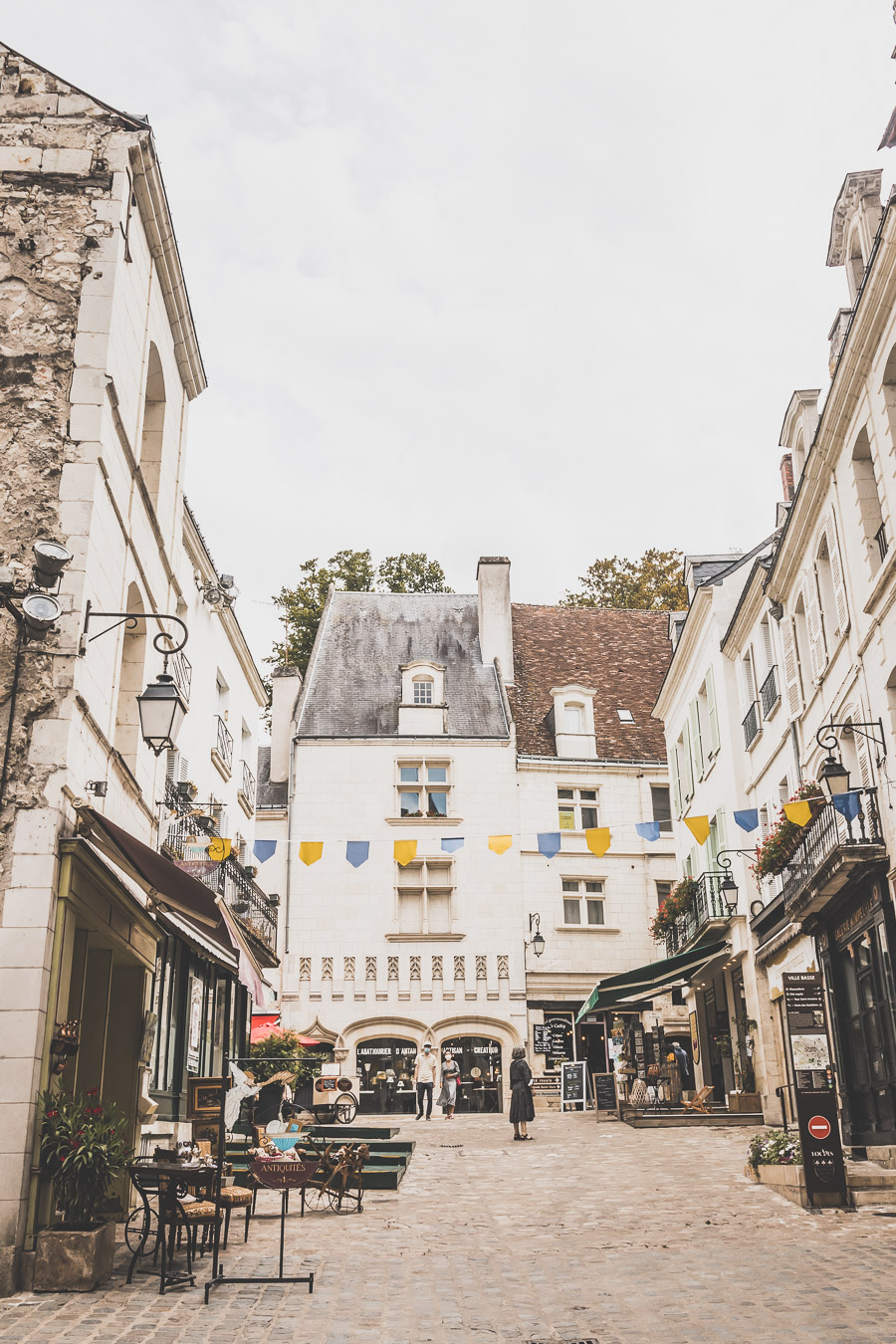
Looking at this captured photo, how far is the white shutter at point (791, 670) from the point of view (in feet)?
60.1

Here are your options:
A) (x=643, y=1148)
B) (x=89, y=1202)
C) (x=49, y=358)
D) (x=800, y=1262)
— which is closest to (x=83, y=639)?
(x=49, y=358)

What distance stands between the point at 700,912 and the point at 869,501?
11.9 m

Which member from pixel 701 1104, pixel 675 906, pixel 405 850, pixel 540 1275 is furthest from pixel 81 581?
pixel 675 906

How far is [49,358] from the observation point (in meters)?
10.0

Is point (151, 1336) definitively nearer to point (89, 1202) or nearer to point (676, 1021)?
point (89, 1202)

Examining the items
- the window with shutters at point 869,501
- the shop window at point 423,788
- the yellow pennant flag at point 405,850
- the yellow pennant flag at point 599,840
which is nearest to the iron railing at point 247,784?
the yellow pennant flag at point 405,850

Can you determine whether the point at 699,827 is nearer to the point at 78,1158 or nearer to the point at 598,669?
the point at 78,1158

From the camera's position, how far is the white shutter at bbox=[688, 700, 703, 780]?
84.5 ft

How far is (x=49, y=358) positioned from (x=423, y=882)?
2220 centimetres

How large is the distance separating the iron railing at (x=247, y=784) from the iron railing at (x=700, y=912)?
28.6 ft

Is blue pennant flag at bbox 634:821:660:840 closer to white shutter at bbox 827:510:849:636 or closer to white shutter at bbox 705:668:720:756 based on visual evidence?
white shutter at bbox 705:668:720:756

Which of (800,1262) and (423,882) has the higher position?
(423,882)

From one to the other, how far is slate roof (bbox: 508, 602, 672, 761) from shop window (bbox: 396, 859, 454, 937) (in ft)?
13.5

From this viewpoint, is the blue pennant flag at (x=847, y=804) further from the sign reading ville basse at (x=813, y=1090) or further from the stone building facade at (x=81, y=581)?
the stone building facade at (x=81, y=581)
